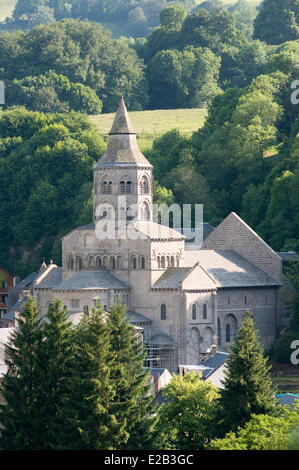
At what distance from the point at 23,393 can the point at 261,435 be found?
1358 centimetres

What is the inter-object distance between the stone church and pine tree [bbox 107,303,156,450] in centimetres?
2274

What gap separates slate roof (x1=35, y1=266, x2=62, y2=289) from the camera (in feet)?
387

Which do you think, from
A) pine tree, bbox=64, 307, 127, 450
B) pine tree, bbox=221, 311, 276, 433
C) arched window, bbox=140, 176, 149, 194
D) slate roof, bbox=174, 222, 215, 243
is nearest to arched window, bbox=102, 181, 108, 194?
arched window, bbox=140, 176, 149, 194

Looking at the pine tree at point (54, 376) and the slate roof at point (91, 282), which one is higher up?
the slate roof at point (91, 282)

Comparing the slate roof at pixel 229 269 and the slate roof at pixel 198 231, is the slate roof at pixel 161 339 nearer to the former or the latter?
the slate roof at pixel 229 269

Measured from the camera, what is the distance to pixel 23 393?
3228 inches

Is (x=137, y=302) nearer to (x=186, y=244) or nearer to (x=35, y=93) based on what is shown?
(x=186, y=244)

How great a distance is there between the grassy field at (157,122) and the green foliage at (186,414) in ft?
266

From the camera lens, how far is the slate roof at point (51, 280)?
117875mm

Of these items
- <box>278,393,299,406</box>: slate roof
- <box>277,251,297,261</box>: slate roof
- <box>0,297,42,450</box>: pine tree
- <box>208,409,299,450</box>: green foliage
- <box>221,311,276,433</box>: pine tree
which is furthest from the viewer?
<box>277,251,297,261</box>: slate roof

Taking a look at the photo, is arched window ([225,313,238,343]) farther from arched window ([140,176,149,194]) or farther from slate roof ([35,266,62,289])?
slate roof ([35,266,62,289])

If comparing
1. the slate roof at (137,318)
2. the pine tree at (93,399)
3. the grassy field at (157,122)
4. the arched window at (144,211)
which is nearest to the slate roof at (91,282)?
the slate roof at (137,318)

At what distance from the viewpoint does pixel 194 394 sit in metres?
86.3
